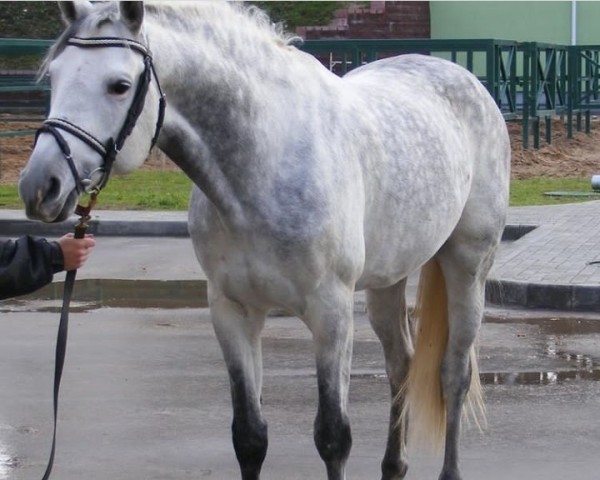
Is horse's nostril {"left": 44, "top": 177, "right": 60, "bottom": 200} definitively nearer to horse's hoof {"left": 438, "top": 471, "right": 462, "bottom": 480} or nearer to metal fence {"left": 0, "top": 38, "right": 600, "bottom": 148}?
horse's hoof {"left": 438, "top": 471, "right": 462, "bottom": 480}

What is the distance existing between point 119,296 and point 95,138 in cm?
672

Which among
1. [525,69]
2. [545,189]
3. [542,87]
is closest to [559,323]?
[545,189]

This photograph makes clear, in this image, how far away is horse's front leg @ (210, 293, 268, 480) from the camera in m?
4.76

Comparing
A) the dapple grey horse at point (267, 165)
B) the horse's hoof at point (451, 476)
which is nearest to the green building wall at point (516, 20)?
the horse's hoof at point (451, 476)

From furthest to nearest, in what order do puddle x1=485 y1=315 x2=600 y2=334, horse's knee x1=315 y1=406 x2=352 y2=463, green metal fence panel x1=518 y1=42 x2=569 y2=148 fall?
green metal fence panel x1=518 y1=42 x2=569 y2=148 < puddle x1=485 y1=315 x2=600 y2=334 < horse's knee x1=315 y1=406 x2=352 y2=463

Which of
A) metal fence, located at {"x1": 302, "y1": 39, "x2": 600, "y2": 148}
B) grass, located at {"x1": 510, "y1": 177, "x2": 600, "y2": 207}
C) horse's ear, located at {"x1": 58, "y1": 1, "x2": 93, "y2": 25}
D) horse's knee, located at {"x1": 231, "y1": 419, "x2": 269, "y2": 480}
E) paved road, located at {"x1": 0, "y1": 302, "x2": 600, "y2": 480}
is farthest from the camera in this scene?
metal fence, located at {"x1": 302, "y1": 39, "x2": 600, "y2": 148}

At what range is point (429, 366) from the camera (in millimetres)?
5789

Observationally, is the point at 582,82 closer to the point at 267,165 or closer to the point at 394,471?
the point at 394,471

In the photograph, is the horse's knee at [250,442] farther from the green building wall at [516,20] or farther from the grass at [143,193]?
the green building wall at [516,20]

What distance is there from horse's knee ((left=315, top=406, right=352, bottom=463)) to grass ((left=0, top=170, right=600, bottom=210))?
10.4m

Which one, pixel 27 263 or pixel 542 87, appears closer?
pixel 27 263

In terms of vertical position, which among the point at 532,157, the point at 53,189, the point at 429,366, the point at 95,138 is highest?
the point at 95,138

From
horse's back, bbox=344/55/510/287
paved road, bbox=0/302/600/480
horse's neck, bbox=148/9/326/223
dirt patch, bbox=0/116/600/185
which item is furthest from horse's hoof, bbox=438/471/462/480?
dirt patch, bbox=0/116/600/185

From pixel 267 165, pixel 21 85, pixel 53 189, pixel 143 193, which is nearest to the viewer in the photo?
pixel 53 189
